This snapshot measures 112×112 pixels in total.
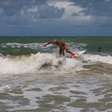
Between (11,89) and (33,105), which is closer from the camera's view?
(33,105)

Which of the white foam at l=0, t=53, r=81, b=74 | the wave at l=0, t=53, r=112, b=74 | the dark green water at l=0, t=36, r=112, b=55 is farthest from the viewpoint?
the dark green water at l=0, t=36, r=112, b=55

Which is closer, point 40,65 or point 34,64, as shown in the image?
point 40,65

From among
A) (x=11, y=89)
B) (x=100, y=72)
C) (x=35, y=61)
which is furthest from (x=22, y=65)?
(x=11, y=89)

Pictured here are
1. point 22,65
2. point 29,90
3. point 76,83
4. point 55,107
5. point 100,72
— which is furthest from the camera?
point 22,65

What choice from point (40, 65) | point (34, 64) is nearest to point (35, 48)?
point (34, 64)

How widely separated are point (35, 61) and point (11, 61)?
149 cm

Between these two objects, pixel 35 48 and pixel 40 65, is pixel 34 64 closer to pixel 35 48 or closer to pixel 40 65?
pixel 40 65

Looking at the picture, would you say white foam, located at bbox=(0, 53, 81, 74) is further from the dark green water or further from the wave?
the dark green water

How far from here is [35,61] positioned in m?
24.0

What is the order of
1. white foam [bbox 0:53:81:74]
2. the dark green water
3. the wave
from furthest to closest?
the dark green water
white foam [bbox 0:53:81:74]
the wave

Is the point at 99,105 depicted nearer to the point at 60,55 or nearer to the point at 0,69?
the point at 0,69

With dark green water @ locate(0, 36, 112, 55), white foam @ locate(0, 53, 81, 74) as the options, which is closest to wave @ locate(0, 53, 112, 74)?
white foam @ locate(0, 53, 81, 74)

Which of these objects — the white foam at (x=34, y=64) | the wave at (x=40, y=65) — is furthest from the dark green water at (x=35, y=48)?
the wave at (x=40, y=65)

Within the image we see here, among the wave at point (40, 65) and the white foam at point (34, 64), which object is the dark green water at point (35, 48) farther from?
the wave at point (40, 65)
